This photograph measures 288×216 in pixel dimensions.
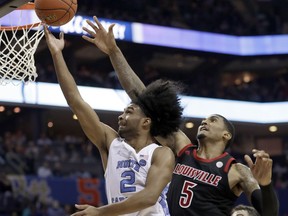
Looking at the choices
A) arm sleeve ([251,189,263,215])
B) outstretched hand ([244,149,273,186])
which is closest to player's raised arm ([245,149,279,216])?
outstretched hand ([244,149,273,186])

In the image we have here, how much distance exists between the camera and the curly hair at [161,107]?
402 cm

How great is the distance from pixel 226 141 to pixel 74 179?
9.84 m

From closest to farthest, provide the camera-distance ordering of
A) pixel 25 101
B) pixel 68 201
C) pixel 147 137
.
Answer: pixel 147 137
pixel 68 201
pixel 25 101

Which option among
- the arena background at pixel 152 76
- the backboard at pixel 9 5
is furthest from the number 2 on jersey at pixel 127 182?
the arena background at pixel 152 76

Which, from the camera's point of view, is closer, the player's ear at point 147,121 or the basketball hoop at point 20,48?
the player's ear at point 147,121

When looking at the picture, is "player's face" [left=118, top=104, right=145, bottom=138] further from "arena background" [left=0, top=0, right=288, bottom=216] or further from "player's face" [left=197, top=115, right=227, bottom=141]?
"arena background" [left=0, top=0, right=288, bottom=216]

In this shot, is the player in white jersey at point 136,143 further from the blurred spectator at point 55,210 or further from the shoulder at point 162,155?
the blurred spectator at point 55,210

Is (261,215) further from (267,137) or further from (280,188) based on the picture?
(267,137)

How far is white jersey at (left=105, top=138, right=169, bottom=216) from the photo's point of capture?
3.79 m

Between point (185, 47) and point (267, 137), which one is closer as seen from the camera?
point (185, 47)

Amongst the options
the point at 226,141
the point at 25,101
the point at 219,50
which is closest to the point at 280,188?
the point at 219,50

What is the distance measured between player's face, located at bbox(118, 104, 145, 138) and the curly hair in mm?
50

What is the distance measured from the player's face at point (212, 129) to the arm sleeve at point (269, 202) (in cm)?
114

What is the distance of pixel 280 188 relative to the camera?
17500 mm
